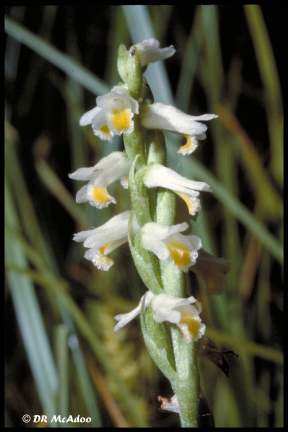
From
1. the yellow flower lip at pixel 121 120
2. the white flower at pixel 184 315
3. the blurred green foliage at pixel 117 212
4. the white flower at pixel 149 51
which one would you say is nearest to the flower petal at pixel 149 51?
the white flower at pixel 149 51

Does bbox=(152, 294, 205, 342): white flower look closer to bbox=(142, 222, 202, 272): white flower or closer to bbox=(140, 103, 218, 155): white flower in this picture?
bbox=(142, 222, 202, 272): white flower

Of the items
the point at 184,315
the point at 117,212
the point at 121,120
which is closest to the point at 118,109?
the point at 121,120

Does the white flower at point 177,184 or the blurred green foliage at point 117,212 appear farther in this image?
the blurred green foliage at point 117,212

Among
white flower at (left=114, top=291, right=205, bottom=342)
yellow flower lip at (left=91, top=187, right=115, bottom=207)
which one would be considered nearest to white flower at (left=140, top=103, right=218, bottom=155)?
yellow flower lip at (left=91, top=187, right=115, bottom=207)

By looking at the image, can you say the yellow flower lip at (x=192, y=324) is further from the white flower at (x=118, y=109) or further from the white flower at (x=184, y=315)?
the white flower at (x=118, y=109)

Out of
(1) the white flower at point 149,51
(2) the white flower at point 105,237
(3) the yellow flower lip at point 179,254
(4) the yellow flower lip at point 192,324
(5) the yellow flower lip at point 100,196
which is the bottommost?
(4) the yellow flower lip at point 192,324

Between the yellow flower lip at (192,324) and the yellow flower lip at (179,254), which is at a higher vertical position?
the yellow flower lip at (179,254)

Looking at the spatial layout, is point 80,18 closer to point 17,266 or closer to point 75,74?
point 75,74
